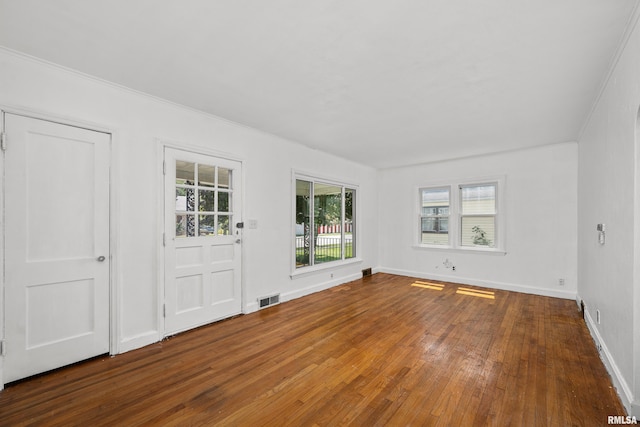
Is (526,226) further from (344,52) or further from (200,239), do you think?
(200,239)

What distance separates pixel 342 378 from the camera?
2359mm

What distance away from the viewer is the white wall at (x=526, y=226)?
15.4ft

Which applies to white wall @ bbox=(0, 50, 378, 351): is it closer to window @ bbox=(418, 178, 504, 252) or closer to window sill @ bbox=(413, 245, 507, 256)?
window sill @ bbox=(413, 245, 507, 256)

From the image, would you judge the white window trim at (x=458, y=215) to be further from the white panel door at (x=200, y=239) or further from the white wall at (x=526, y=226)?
the white panel door at (x=200, y=239)

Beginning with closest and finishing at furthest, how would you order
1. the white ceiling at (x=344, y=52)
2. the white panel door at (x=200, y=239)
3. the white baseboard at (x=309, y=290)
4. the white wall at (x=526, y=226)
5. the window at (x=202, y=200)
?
the white ceiling at (x=344, y=52) → the white panel door at (x=200, y=239) → the window at (x=202, y=200) → the white baseboard at (x=309, y=290) → the white wall at (x=526, y=226)

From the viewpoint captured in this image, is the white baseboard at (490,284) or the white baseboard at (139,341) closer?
the white baseboard at (139,341)

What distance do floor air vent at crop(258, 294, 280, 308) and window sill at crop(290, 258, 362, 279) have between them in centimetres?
46

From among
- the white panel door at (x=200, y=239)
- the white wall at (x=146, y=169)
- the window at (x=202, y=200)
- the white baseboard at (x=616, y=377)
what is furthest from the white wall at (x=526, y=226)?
the window at (x=202, y=200)

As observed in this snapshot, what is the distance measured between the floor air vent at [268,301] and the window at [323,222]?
774 mm

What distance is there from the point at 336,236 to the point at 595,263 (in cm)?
401

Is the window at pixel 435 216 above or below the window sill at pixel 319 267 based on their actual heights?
above

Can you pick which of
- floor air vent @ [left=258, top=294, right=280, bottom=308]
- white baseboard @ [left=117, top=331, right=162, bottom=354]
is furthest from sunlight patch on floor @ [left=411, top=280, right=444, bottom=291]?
white baseboard @ [left=117, top=331, right=162, bottom=354]

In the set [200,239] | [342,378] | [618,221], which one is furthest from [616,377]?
[200,239]

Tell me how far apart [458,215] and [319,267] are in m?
3.12
